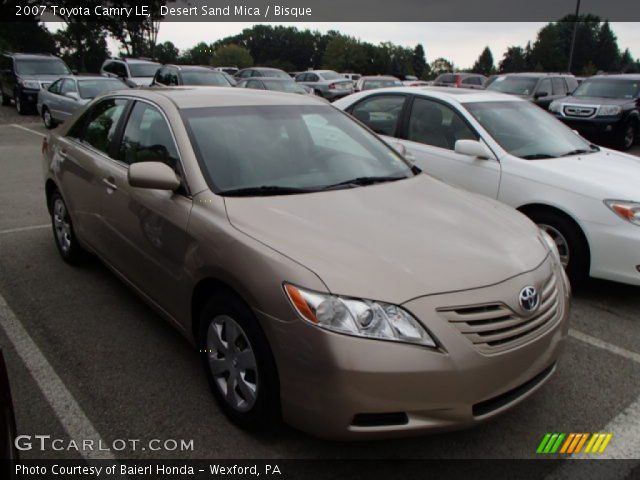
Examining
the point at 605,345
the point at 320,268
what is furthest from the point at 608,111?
the point at 320,268

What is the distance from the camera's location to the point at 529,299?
7.80 feet

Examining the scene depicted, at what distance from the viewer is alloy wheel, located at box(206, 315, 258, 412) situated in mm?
2439

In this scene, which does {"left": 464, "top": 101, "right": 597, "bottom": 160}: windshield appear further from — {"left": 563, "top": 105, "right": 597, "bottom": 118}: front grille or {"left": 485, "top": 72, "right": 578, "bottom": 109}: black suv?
{"left": 485, "top": 72, "right": 578, "bottom": 109}: black suv

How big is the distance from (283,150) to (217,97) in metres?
0.65

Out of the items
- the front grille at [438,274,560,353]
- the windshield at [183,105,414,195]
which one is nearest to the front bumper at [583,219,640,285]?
the windshield at [183,105,414,195]

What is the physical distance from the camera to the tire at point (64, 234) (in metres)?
4.50

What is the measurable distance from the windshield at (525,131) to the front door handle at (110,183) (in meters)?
3.32

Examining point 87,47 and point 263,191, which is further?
point 87,47

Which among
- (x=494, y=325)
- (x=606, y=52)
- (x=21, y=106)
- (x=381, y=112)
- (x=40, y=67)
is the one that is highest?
(x=606, y=52)

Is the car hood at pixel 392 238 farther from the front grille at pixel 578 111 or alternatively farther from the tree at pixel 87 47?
the tree at pixel 87 47

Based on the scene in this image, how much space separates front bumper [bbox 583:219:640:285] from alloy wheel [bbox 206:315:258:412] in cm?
298

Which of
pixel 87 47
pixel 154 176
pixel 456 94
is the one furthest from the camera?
pixel 87 47

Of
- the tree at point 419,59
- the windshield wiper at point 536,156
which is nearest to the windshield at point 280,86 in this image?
the windshield wiper at point 536,156

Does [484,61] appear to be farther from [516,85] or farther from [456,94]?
[456,94]
